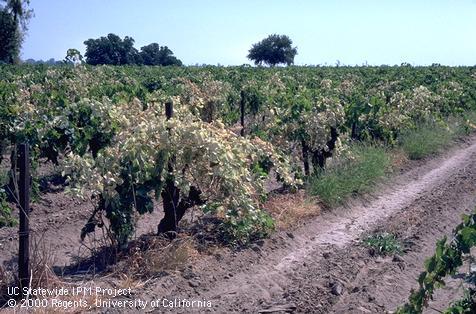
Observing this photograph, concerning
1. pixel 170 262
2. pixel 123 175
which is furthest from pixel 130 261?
pixel 123 175

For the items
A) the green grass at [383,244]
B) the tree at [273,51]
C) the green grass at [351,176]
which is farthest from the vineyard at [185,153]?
the tree at [273,51]

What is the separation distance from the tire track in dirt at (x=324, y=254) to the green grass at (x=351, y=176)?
0.77 ft

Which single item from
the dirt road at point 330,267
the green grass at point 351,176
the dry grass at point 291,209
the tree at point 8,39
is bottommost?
the dirt road at point 330,267

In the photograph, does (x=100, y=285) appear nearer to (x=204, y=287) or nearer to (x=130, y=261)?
(x=130, y=261)

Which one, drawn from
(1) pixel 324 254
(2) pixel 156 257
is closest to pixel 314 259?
(1) pixel 324 254

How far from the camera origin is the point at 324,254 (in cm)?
743

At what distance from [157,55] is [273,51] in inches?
625

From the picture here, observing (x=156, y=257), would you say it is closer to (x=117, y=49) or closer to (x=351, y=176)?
(x=351, y=176)

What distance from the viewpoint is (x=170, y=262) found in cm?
646

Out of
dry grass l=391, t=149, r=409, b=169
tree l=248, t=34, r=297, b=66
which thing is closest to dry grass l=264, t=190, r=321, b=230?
dry grass l=391, t=149, r=409, b=169

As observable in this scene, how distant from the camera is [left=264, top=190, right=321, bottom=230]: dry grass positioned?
827cm

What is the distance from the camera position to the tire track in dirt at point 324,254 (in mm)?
6059

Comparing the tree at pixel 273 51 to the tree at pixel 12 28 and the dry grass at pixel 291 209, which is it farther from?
the dry grass at pixel 291 209

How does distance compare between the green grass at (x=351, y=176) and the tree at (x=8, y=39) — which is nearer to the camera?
the green grass at (x=351, y=176)
